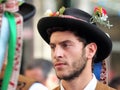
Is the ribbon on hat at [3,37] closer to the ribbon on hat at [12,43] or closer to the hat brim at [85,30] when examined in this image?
the ribbon on hat at [12,43]

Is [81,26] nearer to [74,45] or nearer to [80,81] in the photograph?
[74,45]

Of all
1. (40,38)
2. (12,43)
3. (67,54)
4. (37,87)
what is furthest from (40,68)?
(12,43)

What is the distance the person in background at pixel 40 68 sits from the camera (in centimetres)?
139

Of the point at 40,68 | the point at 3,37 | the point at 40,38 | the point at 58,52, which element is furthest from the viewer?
the point at 40,68

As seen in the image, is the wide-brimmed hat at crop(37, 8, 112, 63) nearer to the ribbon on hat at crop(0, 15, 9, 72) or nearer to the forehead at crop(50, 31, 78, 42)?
the forehead at crop(50, 31, 78, 42)

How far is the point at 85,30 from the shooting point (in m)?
1.11

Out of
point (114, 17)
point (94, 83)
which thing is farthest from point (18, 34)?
point (114, 17)

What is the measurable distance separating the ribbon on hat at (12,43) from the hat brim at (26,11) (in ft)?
0.12

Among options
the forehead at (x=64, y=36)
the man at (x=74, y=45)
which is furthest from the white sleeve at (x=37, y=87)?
the forehead at (x=64, y=36)

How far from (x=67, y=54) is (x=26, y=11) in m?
0.20

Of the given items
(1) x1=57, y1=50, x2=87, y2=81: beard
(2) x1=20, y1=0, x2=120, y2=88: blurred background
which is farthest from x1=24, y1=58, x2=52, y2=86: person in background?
(1) x1=57, y1=50, x2=87, y2=81: beard

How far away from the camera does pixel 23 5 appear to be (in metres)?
1.08

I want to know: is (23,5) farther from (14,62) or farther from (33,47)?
(33,47)

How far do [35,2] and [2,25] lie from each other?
1.38 ft
